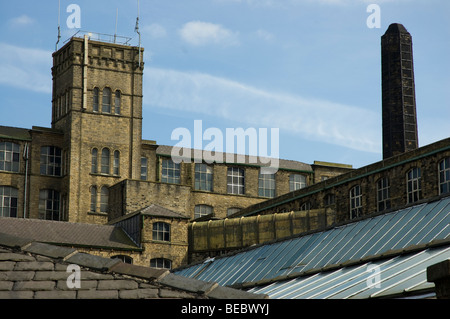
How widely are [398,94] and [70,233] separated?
24619 mm

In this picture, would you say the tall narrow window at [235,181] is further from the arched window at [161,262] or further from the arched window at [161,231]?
the arched window at [161,262]

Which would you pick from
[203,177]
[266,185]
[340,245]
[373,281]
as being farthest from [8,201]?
[373,281]

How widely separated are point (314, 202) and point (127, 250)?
1153cm

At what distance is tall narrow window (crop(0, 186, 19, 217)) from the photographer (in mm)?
63219

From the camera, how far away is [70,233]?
55.6m

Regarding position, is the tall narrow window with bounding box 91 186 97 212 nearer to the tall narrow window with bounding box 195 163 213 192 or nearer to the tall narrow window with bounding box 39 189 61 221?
the tall narrow window with bounding box 39 189 61 221

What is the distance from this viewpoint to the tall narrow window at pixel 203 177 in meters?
69.8

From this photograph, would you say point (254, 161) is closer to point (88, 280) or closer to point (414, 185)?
point (414, 185)

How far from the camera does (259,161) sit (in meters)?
72.7

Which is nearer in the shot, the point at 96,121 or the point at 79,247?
the point at 79,247

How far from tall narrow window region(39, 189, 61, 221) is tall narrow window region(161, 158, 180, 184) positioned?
823 cm
